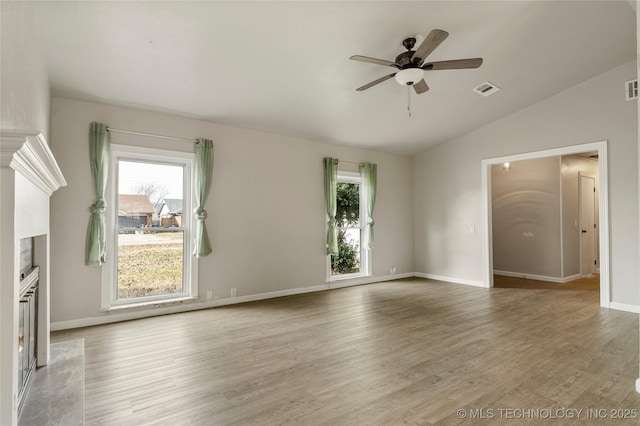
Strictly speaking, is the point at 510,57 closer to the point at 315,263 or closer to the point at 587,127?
the point at 587,127

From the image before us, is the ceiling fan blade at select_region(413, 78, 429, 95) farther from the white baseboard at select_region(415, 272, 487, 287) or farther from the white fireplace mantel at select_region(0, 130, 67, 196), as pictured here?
the white baseboard at select_region(415, 272, 487, 287)

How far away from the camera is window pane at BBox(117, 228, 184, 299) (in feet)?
13.9

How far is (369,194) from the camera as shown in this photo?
654 cm

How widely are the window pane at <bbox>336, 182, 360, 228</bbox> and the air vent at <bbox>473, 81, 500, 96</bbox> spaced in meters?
2.76

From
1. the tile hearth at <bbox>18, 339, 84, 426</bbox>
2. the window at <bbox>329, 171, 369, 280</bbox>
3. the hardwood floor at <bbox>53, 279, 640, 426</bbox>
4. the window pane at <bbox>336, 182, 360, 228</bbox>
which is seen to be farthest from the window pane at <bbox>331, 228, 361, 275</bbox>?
the tile hearth at <bbox>18, 339, 84, 426</bbox>

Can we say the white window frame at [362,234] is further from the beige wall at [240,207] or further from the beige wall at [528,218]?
the beige wall at [528,218]

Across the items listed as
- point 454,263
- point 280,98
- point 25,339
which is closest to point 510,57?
point 280,98

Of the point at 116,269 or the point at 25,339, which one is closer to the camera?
the point at 25,339

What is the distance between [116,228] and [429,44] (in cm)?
418

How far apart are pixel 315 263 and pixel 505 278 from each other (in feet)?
14.0

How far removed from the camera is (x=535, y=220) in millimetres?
6789

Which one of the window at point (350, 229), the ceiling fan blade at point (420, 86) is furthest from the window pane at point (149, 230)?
the ceiling fan blade at point (420, 86)

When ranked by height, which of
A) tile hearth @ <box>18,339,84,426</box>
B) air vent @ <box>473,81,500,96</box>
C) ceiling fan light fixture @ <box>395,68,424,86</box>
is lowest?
tile hearth @ <box>18,339,84,426</box>

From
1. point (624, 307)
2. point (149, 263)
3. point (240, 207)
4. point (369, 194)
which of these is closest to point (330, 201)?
point (369, 194)
